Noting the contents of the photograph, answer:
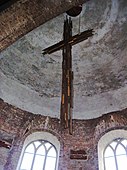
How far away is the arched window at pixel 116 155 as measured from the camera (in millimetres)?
7430

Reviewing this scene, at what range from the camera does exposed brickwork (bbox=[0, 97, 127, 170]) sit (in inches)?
294

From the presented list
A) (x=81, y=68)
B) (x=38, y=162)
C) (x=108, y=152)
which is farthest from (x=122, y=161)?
(x=81, y=68)

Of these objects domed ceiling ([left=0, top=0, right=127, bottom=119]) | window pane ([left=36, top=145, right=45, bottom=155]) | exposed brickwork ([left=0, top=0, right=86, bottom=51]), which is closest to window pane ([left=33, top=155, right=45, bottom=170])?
window pane ([left=36, top=145, right=45, bottom=155])

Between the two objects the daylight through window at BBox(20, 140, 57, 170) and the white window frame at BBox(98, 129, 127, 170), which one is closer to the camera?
the daylight through window at BBox(20, 140, 57, 170)

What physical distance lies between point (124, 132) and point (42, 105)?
314 cm

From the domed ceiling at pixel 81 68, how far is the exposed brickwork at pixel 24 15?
4638mm

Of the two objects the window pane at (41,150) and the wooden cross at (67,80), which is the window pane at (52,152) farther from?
the wooden cross at (67,80)

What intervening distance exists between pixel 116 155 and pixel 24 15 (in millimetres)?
5302

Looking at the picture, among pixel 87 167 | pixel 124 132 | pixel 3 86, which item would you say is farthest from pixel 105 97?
pixel 3 86

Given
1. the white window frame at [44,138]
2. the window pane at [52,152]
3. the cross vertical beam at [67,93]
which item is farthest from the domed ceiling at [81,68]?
the cross vertical beam at [67,93]

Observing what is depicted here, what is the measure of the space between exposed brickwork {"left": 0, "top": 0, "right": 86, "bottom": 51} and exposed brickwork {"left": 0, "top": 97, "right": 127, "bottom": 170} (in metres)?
4.21

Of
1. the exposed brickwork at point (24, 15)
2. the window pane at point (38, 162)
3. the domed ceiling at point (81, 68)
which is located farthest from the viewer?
the domed ceiling at point (81, 68)

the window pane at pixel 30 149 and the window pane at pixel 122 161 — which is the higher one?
the window pane at pixel 30 149

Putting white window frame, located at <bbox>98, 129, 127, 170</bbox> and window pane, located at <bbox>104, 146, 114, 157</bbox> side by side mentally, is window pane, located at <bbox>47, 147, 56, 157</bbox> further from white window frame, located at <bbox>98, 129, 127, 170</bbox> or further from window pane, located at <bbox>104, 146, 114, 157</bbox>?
window pane, located at <bbox>104, 146, 114, 157</bbox>
